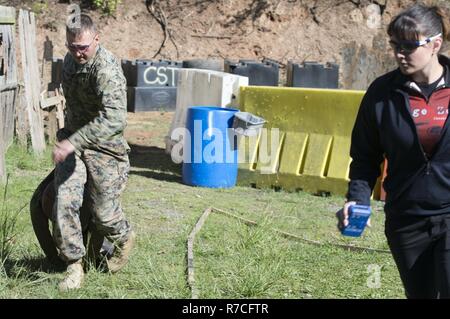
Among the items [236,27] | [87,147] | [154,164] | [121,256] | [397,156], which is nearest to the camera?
[397,156]

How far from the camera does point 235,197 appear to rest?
32.0ft

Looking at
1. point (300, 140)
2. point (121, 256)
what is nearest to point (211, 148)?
point (300, 140)

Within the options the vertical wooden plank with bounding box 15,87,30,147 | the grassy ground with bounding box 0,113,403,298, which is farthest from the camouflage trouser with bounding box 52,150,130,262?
the vertical wooden plank with bounding box 15,87,30,147

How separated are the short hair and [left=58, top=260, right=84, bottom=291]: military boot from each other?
1.62m

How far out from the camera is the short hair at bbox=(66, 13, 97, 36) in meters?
5.41

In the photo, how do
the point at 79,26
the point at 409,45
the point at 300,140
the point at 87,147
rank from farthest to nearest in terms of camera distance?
the point at 300,140
the point at 87,147
the point at 79,26
the point at 409,45

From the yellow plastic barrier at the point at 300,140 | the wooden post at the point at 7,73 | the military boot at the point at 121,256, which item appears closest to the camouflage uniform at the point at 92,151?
the military boot at the point at 121,256

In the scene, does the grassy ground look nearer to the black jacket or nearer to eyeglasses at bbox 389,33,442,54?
the black jacket

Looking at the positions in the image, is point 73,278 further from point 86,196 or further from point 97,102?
point 97,102

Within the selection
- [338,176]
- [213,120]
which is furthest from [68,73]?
[338,176]

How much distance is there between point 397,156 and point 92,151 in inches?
95.6

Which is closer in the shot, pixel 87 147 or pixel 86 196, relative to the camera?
pixel 87 147

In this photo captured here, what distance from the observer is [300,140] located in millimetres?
10109
